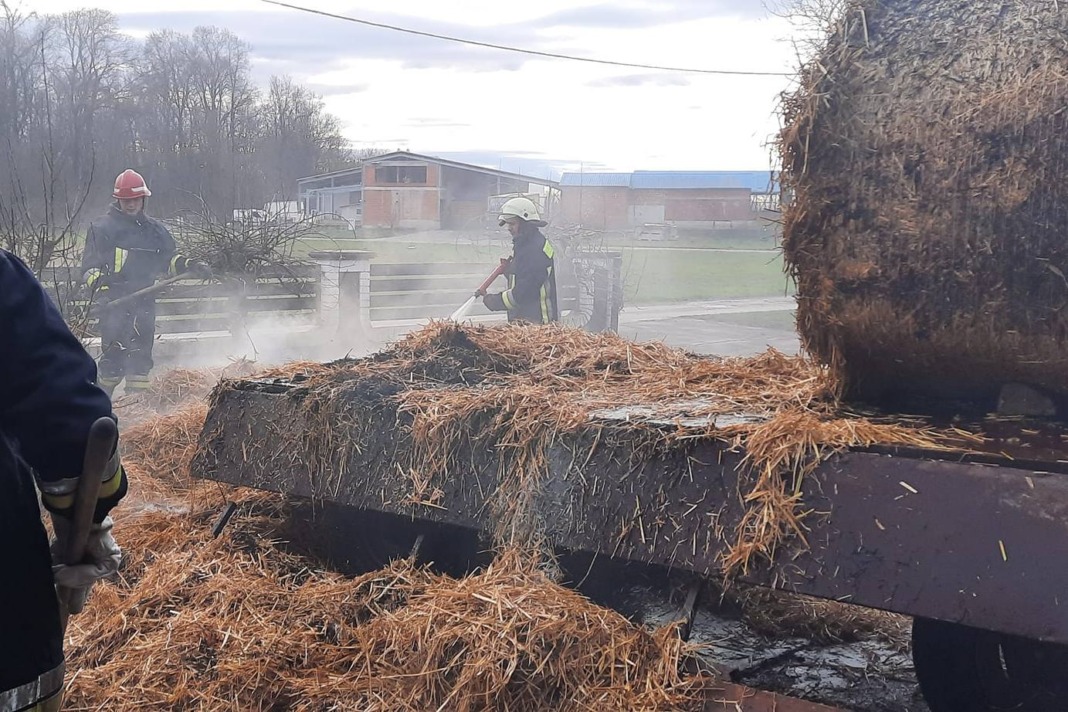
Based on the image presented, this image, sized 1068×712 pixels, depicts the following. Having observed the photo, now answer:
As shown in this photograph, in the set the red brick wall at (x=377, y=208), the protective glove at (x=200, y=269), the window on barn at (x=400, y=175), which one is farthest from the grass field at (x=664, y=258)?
the protective glove at (x=200, y=269)

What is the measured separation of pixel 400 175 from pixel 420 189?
5.72 ft

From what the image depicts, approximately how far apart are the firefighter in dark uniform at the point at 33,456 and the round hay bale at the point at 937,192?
243cm

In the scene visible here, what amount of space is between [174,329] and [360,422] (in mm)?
9033

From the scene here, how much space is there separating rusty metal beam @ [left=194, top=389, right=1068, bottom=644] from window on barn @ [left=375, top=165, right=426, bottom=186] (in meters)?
28.4

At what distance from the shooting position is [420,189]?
102 feet

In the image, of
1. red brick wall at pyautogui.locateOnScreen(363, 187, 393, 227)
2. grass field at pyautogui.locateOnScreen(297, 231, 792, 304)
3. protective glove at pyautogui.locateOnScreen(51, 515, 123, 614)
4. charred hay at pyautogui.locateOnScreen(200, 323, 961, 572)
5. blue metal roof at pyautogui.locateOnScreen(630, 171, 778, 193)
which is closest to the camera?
protective glove at pyautogui.locateOnScreen(51, 515, 123, 614)

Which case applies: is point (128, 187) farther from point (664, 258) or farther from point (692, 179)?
point (692, 179)

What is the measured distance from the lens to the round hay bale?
127 inches

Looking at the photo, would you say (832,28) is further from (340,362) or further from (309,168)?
(309,168)

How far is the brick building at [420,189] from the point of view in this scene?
1213 inches

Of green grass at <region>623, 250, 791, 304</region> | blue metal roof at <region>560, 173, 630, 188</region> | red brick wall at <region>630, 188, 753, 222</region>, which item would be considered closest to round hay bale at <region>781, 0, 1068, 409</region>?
green grass at <region>623, 250, 791, 304</region>

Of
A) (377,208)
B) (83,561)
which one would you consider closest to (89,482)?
(83,561)

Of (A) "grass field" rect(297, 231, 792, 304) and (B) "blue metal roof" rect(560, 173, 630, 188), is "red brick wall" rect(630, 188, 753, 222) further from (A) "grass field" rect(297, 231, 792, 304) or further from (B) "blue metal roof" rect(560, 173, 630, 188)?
(A) "grass field" rect(297, 231, 792, 304)

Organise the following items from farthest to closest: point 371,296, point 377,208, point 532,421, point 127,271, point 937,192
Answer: point 377,208 < point 371,296 < point 127,271 < point 532,421 < point 937,192
